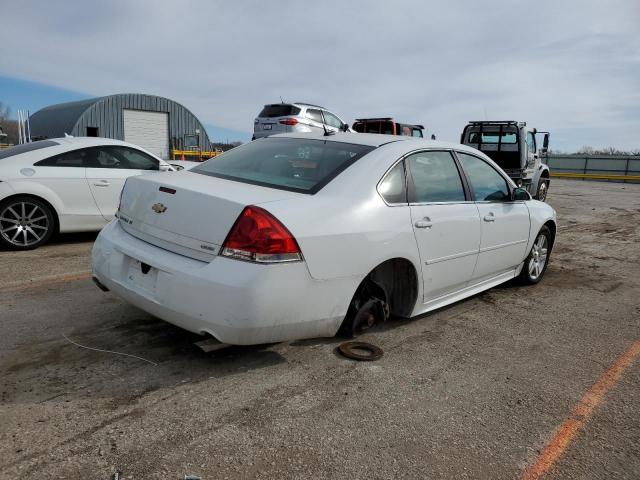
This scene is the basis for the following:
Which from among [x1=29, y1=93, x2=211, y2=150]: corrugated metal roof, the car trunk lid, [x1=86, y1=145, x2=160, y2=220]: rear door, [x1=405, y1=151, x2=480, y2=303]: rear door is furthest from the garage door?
[x1=405, y1=151, x2=480, y2=303]: rear door

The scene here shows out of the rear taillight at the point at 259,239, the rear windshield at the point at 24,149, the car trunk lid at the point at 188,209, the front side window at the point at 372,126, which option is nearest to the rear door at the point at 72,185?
the rear windshield at the point at 24,149

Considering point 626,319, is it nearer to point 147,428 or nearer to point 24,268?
point 147,428

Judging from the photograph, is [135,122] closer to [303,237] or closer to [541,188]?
[541,188]

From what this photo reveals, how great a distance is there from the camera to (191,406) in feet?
8.55

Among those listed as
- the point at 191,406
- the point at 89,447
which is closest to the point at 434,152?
the point at 191,406

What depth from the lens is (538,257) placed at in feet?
18.0

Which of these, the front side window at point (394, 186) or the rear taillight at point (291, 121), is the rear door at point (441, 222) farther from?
the rear taillight at point (291, 121)

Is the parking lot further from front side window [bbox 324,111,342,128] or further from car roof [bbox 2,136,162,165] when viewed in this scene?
front side window [bbox 324,111,342,128]

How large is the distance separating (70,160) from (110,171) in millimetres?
487

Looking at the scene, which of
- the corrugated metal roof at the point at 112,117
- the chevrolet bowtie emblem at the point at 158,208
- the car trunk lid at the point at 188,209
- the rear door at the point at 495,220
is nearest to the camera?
the car trunk lid at the point at 188,209

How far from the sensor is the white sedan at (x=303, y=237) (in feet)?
8.86

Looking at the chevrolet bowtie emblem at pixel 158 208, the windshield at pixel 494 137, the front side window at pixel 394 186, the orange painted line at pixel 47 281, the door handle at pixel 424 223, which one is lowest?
the orange painted line at pixel 47 281

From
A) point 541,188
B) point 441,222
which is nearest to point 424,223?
point 441,222

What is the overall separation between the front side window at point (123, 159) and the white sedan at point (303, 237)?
331cm
